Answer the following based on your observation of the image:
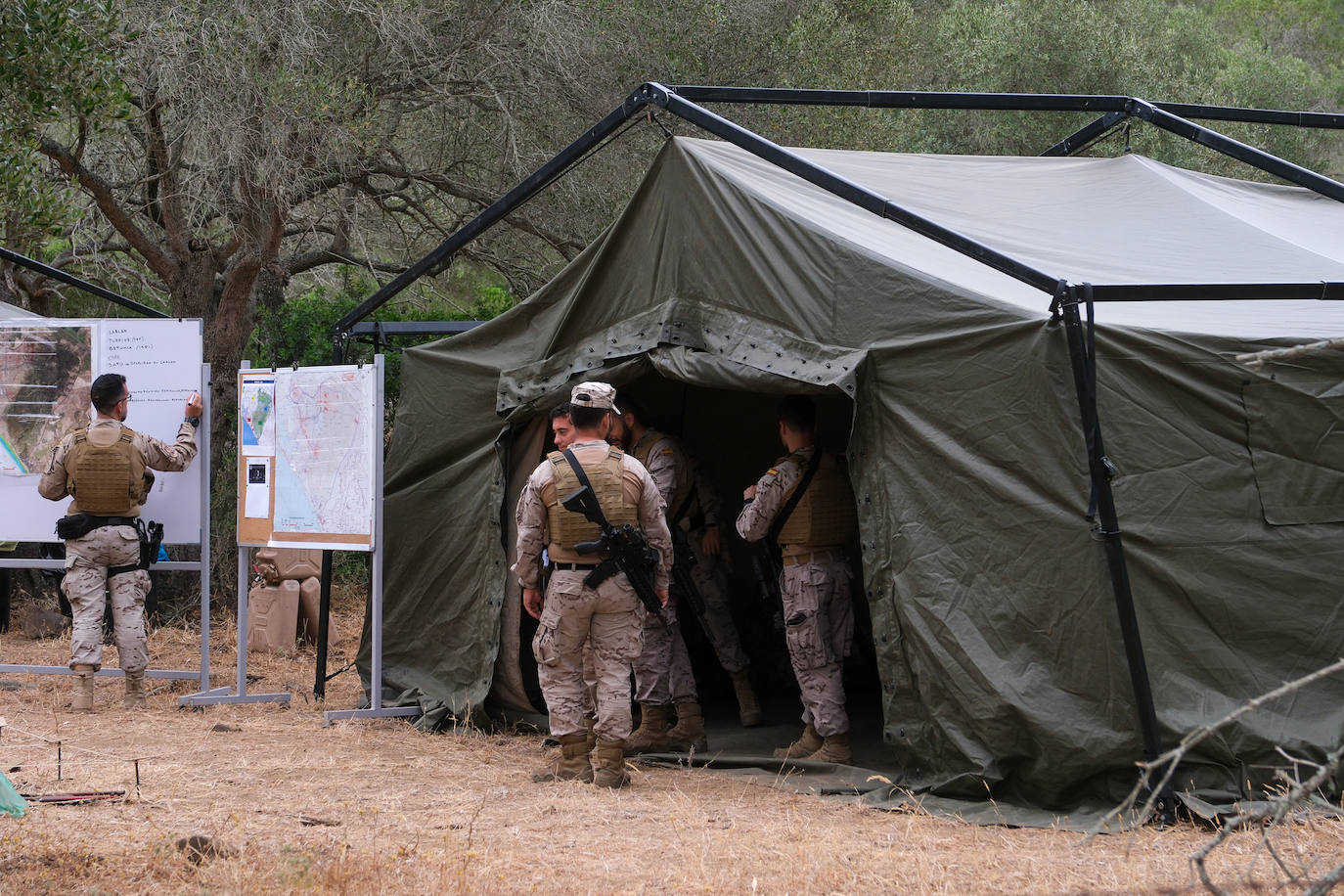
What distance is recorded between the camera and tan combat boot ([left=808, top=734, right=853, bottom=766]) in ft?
18.6

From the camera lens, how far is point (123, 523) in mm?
7215

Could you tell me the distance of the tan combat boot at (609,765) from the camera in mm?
5387

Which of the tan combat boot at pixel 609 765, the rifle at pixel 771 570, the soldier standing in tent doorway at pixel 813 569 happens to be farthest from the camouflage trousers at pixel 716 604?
the tan combat boot at pixel 609 765

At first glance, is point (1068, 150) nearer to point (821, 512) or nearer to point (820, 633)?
point (821, 512)

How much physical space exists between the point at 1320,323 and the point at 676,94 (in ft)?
9.88

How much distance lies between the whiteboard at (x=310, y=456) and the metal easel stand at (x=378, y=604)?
0.01 m

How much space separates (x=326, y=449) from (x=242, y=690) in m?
1.51

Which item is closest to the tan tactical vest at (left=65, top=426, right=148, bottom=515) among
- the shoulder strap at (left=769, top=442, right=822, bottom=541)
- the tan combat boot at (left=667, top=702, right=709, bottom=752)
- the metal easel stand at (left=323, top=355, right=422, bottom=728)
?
the metal easel stand at (left=323, top=355, right=422, bottom=728)

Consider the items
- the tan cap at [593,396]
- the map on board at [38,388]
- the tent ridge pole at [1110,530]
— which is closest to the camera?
the tent ridge pole at [1110,530]

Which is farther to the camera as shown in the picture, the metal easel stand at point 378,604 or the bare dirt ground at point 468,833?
the metal easel stand at point 378,604

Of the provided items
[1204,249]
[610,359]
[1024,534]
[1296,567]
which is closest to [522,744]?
[610,359]

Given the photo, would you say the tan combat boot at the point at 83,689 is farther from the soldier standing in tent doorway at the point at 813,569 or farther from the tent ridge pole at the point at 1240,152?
the tent ridge pole at the point at 1240,152

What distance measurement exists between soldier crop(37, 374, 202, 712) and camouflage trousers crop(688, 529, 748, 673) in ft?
9.71

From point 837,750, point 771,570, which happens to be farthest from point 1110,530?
point 771,570
